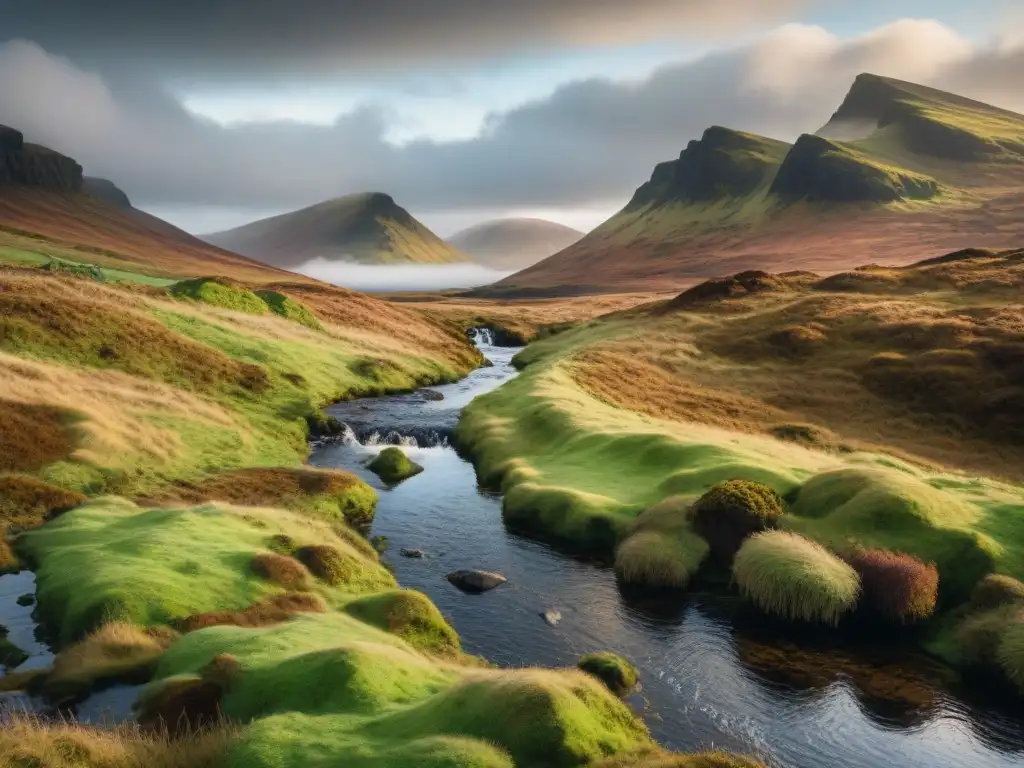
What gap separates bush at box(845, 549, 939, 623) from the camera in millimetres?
31250

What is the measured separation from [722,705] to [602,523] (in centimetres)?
1675

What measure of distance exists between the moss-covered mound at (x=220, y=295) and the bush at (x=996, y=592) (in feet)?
261

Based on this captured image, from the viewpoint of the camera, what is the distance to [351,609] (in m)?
27.9

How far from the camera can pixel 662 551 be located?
36.1 metres

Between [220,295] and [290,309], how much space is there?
9.44 metres

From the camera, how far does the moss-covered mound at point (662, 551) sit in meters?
35.2

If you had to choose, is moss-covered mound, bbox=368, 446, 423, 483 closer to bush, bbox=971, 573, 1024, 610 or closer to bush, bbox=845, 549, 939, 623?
bush, bbox=845, 549, 939, 623

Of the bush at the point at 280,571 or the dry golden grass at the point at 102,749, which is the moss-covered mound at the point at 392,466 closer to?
the bush at the point at 280,571

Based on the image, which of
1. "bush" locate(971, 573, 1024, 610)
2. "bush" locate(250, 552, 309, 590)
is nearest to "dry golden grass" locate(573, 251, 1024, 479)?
"bush" locate(971, 573, 1024, 610)

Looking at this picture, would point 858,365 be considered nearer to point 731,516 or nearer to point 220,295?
point 731,516

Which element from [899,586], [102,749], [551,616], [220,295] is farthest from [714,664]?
[220,295]

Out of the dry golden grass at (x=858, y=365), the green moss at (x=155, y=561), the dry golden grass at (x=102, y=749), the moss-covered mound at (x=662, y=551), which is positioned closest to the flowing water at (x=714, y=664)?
the moss-covered mound at (x=662, y=551)

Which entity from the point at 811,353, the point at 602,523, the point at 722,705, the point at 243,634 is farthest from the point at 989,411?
the point at 243,634

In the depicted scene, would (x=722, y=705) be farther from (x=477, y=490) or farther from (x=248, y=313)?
(x=248, y=313)
